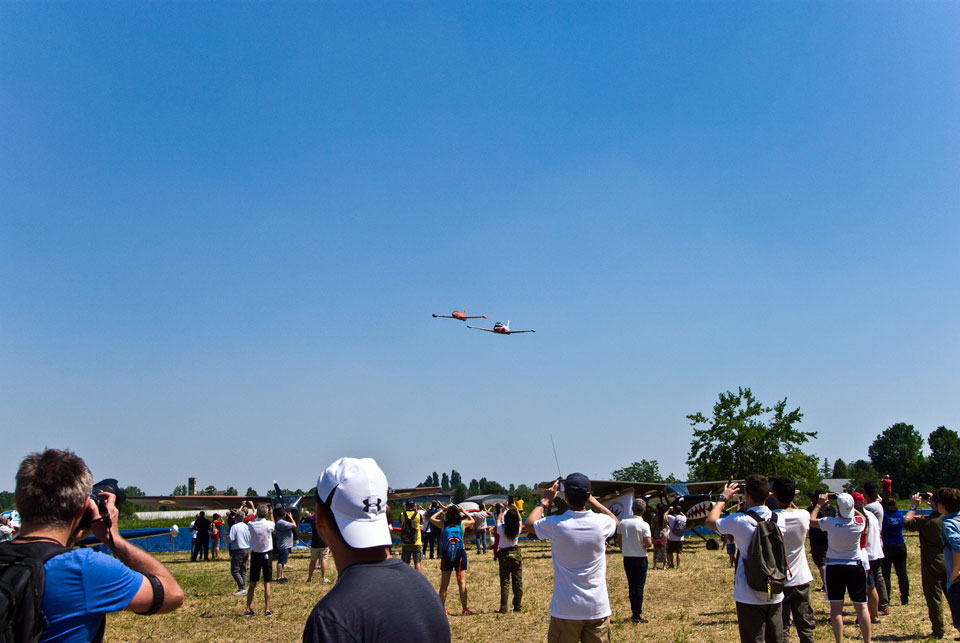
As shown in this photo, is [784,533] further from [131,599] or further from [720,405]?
[720,405]

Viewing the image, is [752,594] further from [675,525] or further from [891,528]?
[675,525]

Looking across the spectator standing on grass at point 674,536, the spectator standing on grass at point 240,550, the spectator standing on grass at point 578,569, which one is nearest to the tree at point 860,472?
the spectator standing on grass at point 674,536

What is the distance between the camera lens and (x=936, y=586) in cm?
892

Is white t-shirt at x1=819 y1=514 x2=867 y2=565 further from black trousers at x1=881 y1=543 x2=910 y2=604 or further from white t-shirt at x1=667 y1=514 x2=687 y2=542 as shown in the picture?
white t-shirt at x1=667 y1=514 x2=687 y2=542

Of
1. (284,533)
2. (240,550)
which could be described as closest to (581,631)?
(240,550)

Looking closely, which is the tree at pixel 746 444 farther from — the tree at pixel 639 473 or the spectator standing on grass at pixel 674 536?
the tree at pixel 639 473

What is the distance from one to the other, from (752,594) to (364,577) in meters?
4.60

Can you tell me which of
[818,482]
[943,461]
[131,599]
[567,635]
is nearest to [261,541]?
[567,635]

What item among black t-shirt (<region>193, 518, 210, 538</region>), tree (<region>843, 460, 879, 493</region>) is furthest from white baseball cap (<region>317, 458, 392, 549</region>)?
tree (<region>843, 460, 879, 493</region>)

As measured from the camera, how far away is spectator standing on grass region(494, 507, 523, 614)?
1105 centimetres

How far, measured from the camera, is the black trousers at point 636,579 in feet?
36.7

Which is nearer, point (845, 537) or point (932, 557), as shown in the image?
point (845, 537)

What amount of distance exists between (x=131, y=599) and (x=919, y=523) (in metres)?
9.90

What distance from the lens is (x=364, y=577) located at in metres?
2.23
